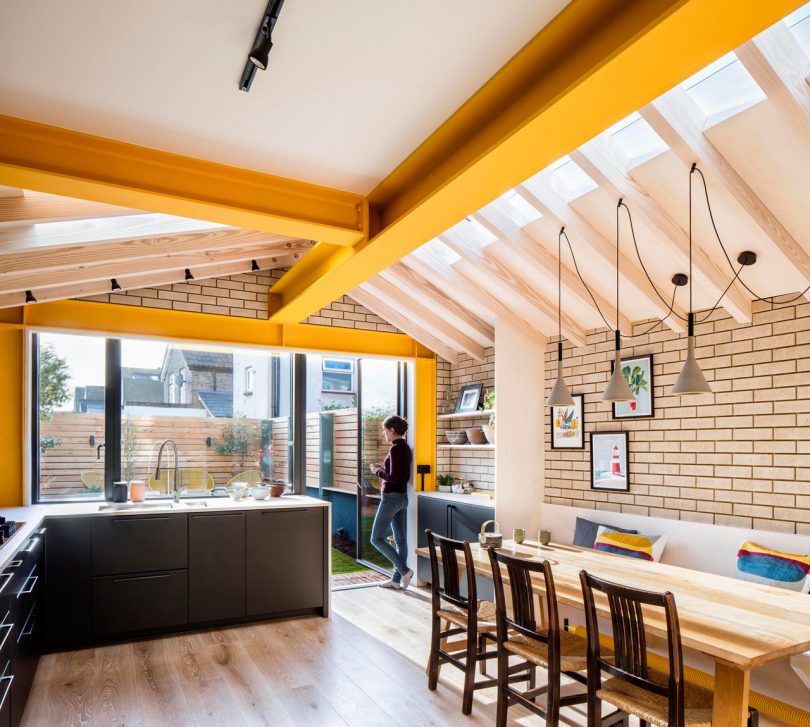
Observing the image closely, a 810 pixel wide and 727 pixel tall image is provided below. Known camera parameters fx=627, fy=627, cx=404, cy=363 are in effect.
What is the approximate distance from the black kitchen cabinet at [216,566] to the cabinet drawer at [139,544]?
0.08m

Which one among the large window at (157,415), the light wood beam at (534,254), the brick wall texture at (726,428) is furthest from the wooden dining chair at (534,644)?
the large window at (157,415)

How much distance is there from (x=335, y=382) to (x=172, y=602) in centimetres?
281

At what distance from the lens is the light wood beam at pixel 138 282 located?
459 cm

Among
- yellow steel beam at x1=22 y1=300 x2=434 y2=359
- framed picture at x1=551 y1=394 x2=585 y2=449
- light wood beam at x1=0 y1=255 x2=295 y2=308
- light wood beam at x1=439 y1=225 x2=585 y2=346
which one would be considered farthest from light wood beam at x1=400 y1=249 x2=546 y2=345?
light wood beam at x1=0 y1=255 x2=295 y2=308

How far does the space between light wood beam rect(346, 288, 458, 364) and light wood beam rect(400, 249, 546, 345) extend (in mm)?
936

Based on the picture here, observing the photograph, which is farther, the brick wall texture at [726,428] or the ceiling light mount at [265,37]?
the brick wall texture at [726,428]

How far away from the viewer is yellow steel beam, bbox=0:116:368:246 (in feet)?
8.39

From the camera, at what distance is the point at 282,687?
3766 mm

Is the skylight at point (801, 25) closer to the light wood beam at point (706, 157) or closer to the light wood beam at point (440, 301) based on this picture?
the light wood beam at point (706, 157)

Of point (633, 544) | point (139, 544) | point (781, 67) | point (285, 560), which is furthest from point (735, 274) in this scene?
point (139, 544)

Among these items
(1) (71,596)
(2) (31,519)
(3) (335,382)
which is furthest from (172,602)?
(3) (335,382)

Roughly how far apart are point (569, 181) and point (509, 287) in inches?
47.1

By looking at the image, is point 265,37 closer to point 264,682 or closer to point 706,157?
point 706,157

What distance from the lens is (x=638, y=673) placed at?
251cm
